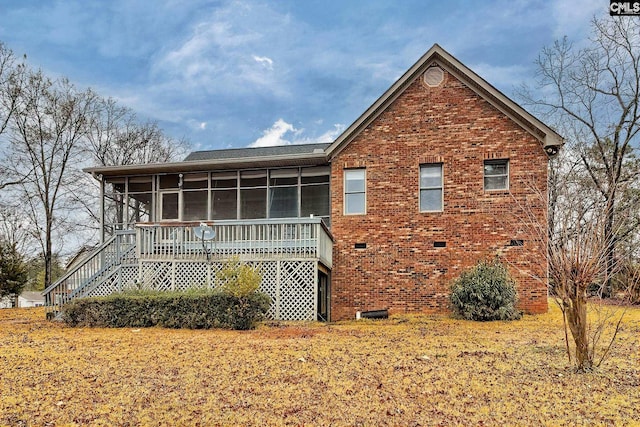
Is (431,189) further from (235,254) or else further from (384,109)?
(235,254)

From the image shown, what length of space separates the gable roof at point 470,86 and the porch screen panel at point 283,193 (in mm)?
1804

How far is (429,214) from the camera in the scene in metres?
14.5

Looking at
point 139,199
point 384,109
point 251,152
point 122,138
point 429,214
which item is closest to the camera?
point 429,214

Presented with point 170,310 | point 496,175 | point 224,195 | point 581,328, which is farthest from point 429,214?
Result: point 581,328

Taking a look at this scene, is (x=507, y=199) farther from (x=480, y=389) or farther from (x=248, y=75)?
(x=248, y=75)

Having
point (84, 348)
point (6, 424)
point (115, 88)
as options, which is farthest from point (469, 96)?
point (115, 88)

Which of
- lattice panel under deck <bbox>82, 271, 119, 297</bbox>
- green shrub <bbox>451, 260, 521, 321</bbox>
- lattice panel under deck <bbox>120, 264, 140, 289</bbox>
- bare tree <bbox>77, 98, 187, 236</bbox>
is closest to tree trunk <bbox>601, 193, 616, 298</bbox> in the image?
green shrub <bbox>451, 260, 521, 321</bbox>

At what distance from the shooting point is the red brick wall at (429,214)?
14.0 metres

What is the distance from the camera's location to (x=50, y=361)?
7.63 meters

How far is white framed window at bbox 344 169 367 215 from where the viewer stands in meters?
15.1

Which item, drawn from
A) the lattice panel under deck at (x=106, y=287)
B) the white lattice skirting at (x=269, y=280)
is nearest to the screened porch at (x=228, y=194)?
the white lattice skirting at (x=269, y=280)

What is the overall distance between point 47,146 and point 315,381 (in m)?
23.7

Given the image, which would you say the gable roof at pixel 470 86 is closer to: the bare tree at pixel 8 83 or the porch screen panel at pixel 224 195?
the porch screen panel at pixel 224 195

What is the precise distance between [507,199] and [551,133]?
87.7 inches
